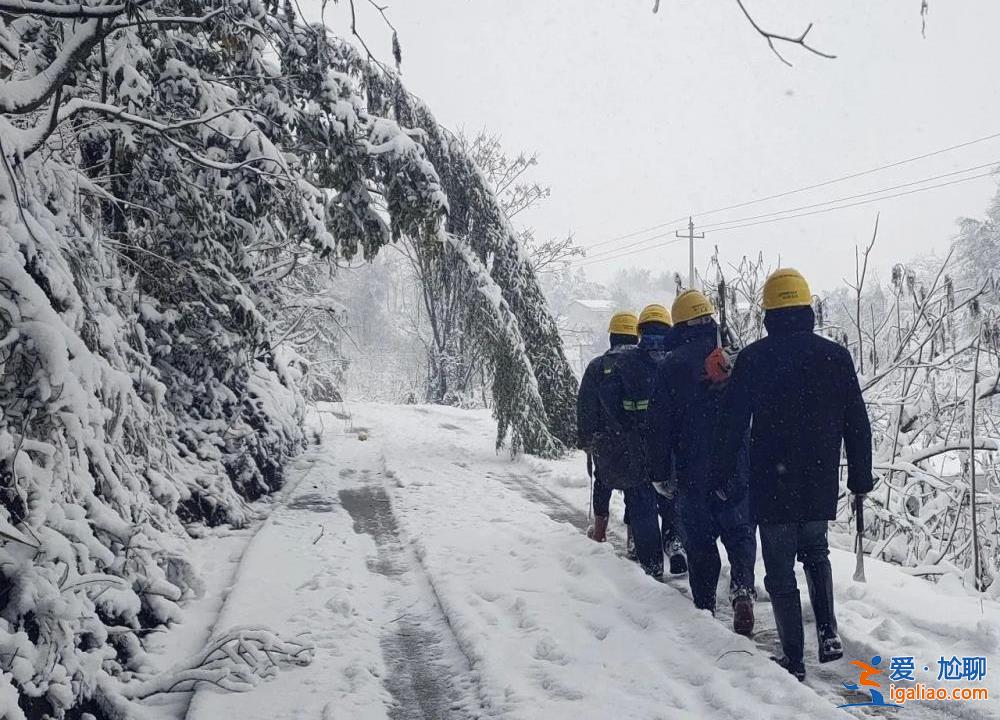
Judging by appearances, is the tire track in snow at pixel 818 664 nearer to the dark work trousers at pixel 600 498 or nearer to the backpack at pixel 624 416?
the dark work trousers at pixel 600 498

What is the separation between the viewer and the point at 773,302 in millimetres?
3898

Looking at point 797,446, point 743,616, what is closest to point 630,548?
point 743,616

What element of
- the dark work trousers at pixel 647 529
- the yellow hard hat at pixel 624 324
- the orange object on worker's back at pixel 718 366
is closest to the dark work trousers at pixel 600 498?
the dark work trousers at pixel 647 529

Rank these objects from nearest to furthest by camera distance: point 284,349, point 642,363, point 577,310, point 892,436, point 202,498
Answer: point 642,363 < point 202,498 < point 892,436 < point 284,349 < point 577,310

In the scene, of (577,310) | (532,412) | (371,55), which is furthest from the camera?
(577,310)

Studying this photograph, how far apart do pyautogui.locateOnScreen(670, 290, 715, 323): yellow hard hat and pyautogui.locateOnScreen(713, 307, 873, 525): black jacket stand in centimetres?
103

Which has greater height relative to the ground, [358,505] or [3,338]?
[3,338]

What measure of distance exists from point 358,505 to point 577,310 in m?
76.3

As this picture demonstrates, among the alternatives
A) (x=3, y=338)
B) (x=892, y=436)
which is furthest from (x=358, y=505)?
(x=892, y=436)

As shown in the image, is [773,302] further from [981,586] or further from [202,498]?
[202,498]

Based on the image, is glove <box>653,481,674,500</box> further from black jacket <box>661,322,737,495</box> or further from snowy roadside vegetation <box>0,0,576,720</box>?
snowy roadside vegetation <box>0,0,576,720</box>

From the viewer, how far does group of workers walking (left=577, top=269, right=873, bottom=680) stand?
3.73 m

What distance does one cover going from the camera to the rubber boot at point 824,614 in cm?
383

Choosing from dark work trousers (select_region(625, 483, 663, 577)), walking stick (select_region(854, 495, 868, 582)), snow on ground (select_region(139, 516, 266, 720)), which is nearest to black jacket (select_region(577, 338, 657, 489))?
dark work trousers (select_region(625, 483, 663, 577))
